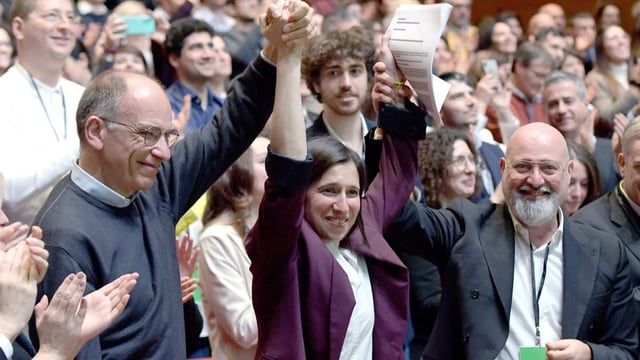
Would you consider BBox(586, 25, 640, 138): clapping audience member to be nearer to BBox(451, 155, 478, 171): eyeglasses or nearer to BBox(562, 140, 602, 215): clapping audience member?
BBox(562, 140, 602, 215): clapping audience member

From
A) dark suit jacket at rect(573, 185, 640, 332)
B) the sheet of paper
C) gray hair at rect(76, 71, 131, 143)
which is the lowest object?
dark suit jacket at rect(573, 185, 640, 332)

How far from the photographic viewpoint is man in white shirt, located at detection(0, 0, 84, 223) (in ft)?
11.1

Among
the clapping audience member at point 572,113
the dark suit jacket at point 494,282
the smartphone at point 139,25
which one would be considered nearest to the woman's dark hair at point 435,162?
the clapping audience member at point 572,113

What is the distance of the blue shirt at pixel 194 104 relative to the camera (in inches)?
201

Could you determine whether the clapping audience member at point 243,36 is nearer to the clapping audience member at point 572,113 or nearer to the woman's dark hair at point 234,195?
the clapping audience member at point 572,113

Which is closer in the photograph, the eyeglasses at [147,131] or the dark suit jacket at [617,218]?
the eyeglasses at [147,131]

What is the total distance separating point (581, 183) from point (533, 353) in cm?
153

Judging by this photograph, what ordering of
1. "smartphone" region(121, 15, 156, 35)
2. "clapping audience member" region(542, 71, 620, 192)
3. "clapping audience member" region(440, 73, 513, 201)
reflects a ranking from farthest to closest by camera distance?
1. "smartphone" region(121, 15, 156, 35)
2. "clapping audience member" region(542, 71, 620, 192)
3. "clapping audience member" region(440, 73, 513, 201)

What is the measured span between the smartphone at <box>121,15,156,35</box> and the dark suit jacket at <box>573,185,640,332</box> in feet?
9.44

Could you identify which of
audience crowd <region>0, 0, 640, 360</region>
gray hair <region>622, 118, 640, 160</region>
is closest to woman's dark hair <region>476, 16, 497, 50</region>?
audience crowd <region>0, 0, 640, 360</region>

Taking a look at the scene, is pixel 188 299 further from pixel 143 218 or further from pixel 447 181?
pixel 447 181

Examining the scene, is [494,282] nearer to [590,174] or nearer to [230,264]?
[230,264]

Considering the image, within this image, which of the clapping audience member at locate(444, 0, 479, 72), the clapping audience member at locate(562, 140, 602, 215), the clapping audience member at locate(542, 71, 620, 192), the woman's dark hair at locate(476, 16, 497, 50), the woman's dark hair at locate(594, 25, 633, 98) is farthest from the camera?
the clapping audience member at locate(444, 0, 479, 72)

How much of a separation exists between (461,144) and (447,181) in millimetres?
188
